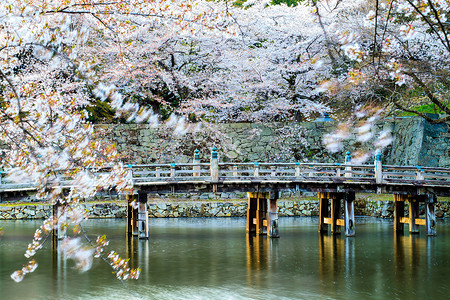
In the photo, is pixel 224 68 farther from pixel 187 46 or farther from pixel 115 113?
pixel 115 113

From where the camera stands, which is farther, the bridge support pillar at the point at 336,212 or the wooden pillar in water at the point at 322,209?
the wooden pillar in water at the point at 322,209

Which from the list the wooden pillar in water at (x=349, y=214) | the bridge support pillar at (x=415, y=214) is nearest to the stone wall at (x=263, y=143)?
the bridge support pillar at (x=415, y=214)

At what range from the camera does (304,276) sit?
41.4 feet

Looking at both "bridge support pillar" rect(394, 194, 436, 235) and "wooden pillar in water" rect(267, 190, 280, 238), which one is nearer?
"wooden pillar in water" rect(267, 190, 280, 238)

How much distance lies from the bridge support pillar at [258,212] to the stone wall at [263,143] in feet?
20.2

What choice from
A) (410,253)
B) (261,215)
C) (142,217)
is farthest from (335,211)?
(142,217)

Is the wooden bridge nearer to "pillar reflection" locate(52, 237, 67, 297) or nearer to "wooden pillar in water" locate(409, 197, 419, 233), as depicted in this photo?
"wooden pillar in water" locate(409, 197, 419, 233)

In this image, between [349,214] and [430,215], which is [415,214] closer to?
[430,215]

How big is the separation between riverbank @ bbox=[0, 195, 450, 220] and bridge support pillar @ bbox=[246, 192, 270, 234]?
17.7 ft

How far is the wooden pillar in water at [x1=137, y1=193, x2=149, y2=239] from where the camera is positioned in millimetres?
16812

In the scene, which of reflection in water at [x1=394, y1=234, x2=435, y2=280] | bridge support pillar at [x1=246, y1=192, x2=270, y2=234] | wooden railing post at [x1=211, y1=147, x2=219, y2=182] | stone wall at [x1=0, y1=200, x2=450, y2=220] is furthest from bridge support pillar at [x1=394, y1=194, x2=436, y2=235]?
wooden railing post at [x1=211, y1=147, x2=219, y2=182]

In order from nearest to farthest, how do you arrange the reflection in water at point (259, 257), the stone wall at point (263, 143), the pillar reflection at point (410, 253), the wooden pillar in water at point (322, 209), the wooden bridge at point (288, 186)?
the reflection in water at point (259, 257) → the pillar reflection at point (410, 253) → the wooden bridge at point (288, 186) → the wooden pillar in water at point (322, 209) → the stone wall at point (263, 143)

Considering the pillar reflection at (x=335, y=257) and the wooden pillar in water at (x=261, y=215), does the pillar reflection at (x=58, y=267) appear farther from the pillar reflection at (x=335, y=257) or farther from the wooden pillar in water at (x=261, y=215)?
the wooden pillar in water at (x=261, y=215)

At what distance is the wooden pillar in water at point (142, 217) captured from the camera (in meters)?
16.8
